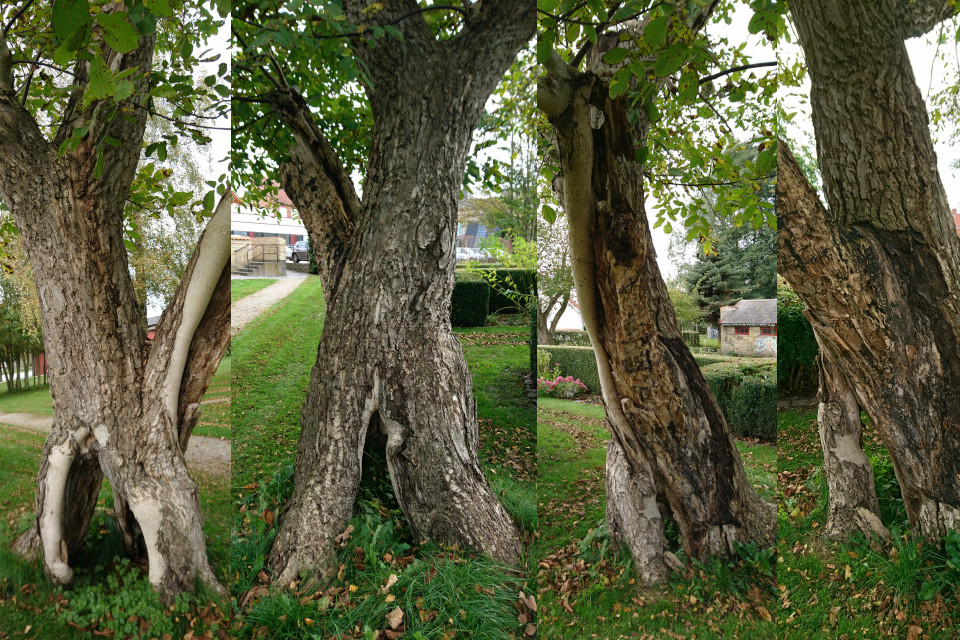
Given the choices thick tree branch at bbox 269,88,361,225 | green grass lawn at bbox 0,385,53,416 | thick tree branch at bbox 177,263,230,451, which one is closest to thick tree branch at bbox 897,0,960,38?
thick tree branch at bbox 269,88,361,225

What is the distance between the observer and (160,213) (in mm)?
2021

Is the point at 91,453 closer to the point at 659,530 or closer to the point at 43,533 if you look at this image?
the point at 43,533

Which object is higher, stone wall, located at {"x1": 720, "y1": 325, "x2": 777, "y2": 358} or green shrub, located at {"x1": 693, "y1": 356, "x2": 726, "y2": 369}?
stone wall, located at {"x1": 720, "y1": 325, "x2": 777, "y2": 358}

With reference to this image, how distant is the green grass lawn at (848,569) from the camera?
1.84 metres

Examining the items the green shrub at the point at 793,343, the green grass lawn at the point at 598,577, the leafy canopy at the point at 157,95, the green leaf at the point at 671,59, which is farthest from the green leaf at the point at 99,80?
the green shrub at the point at 793,343

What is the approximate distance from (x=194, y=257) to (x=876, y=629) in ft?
9.02

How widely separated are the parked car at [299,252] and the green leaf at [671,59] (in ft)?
4.46

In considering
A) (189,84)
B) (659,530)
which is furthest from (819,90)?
(189,84)

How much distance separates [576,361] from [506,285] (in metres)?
0.44

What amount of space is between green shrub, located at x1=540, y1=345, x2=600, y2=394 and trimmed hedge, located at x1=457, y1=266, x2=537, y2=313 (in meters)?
0.24

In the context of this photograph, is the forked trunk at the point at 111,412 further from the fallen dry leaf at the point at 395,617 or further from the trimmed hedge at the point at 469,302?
the trimmed hedge at the point at 469,302

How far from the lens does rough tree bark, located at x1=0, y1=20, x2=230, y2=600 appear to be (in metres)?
1.99

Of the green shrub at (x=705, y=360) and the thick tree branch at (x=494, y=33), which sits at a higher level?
the thick tree branch at (x=494, y=33)

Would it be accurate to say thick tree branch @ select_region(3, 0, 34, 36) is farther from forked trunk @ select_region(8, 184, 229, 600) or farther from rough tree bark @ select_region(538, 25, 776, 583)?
rough tree bark @ select_region(538, 25, 776, 583)
